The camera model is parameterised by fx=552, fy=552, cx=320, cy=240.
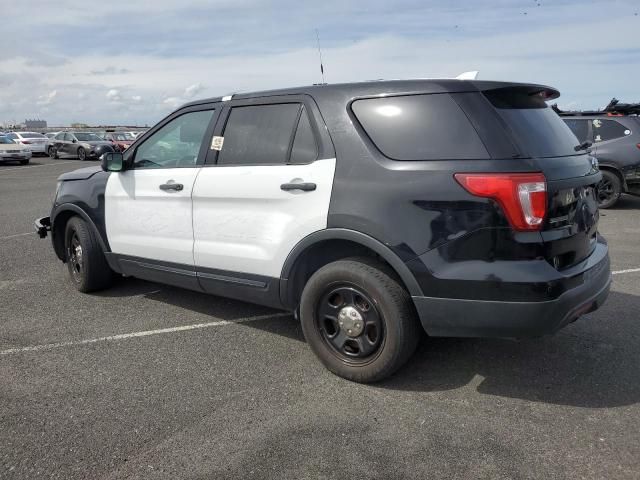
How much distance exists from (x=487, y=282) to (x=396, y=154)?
88 cm

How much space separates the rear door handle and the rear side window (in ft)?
1.59

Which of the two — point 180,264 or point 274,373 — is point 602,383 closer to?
point 274,373

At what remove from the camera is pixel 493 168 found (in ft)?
9.52

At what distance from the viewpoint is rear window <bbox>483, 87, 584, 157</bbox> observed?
10.1 feet

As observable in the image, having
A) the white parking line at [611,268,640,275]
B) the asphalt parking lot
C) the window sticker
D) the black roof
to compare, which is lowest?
the white parking line at [611,268,640,275]

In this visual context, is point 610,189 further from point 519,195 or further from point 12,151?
point 12,151

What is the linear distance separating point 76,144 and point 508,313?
29937 mm

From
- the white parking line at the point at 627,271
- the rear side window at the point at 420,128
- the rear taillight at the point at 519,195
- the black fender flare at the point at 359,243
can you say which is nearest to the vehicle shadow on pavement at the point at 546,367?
the black fender flare at the point at 359,243

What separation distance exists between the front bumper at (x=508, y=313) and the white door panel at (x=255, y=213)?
2.85ft

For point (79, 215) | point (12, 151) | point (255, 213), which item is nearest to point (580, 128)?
point (255, 213)

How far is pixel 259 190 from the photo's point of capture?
3.73m

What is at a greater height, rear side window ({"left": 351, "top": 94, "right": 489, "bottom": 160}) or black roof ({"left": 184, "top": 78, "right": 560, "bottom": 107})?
black roof ({"left": 184, "top": 78, "right": 560, "bottom": 107})

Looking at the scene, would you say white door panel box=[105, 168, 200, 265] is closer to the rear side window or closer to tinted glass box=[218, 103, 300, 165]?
tinted glass box=[218, 103, 300, 165]

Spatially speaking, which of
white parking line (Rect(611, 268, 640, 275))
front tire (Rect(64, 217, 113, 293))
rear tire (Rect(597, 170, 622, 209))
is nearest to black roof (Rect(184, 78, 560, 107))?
front tire (Rect(64, 217, 113, 293))
